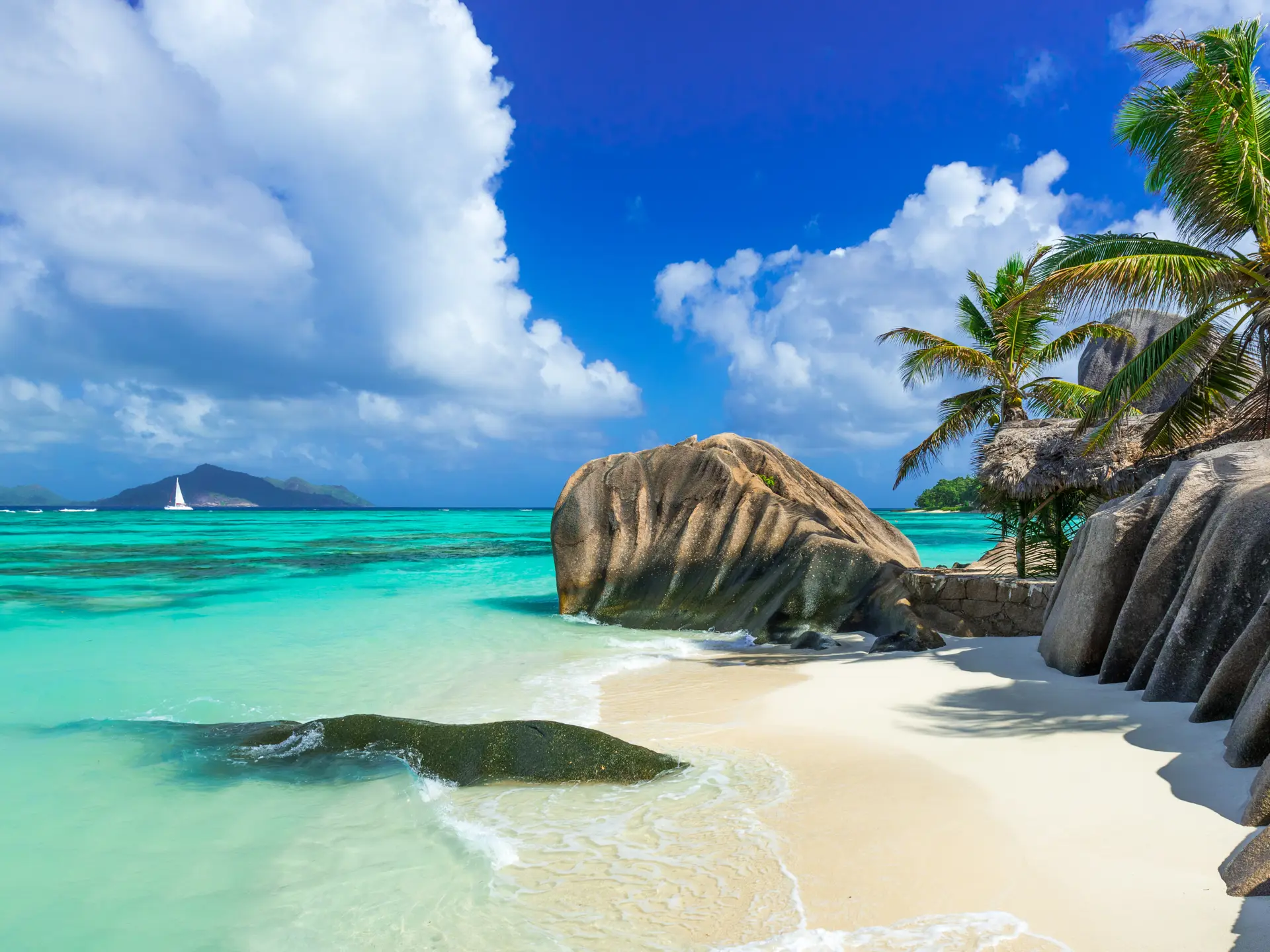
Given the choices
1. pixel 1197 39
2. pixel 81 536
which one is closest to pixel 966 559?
pixel 1197 39

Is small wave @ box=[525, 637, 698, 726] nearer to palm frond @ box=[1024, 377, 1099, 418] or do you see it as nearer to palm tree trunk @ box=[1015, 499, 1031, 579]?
palm tree trunk @ box=[1015, 499, 1031, 579]

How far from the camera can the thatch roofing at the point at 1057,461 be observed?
36.2ft

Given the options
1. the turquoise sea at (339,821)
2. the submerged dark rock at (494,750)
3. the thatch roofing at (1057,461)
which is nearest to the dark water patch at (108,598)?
the turquoise sea at (339,821)

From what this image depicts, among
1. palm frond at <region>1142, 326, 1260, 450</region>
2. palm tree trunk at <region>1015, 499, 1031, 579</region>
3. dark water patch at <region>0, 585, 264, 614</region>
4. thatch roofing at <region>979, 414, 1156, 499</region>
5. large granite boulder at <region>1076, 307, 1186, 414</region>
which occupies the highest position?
large granite boulder at <region>1076, 307, 1186, 414</region>

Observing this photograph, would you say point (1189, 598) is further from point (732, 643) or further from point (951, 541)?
point (951, 541)

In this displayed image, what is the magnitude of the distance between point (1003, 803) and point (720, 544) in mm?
9734

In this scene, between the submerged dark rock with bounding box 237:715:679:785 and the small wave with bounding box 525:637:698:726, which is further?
the small wave with bounding box 525:637:698:726

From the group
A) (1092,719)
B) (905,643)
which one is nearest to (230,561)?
(905,643)

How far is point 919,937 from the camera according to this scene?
3.23 meters

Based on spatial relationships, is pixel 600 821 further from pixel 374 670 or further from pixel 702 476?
pixel 702 476

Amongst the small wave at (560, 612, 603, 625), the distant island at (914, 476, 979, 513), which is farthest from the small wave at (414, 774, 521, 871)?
the distant island at (914, 476, 979, 513)

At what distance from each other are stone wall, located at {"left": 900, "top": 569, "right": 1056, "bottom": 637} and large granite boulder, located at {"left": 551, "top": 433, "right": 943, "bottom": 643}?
24.8 inches

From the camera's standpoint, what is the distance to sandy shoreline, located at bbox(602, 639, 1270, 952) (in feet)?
10.9

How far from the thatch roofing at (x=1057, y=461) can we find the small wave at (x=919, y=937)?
9.43m
